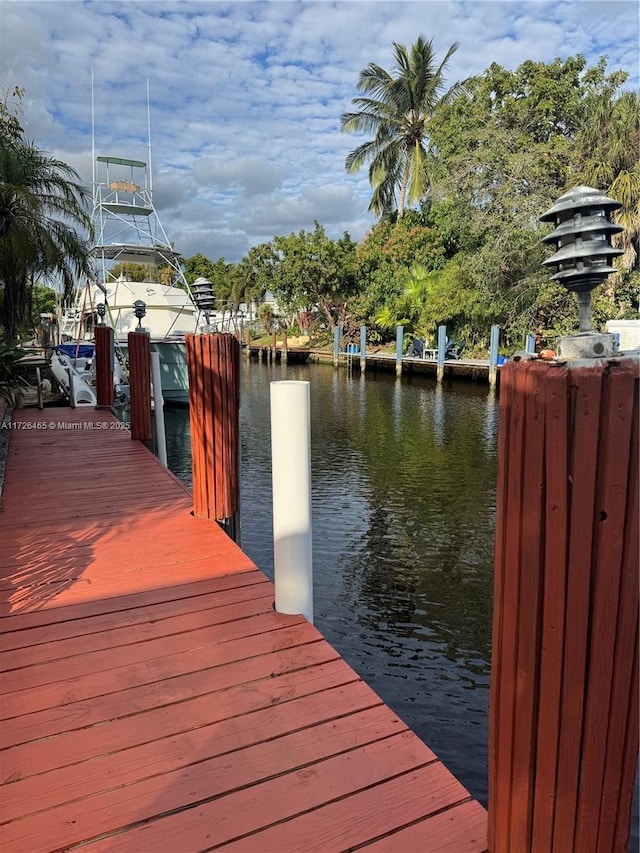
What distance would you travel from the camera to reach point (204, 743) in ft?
6.42

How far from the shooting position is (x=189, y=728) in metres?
2.03

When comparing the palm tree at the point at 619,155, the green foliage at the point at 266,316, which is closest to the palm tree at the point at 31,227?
the palm tree at the point at 619,155

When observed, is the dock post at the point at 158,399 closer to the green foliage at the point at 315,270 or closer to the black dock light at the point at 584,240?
the black dock light at the point at 584,240

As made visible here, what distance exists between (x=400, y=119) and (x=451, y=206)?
972 centimetres

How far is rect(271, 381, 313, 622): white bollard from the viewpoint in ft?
8.97

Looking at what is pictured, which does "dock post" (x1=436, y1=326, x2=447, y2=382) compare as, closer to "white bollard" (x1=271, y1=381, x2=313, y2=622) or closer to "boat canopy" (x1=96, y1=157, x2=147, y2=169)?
"boat canopy" (x1=96, y1=157, x2=147, y2=169)

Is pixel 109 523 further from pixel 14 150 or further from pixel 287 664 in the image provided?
pixel 14 150

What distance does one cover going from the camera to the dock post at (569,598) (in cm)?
118

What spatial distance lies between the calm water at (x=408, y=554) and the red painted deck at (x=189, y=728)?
167 cm

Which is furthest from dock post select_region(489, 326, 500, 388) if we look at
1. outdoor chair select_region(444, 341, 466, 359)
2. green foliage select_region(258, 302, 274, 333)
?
green foliage select_region(258, 302, 274, 333)

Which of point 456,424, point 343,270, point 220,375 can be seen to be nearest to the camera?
point 220,375

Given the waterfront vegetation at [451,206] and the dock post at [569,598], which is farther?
the waterfront vegetation at [451,206]

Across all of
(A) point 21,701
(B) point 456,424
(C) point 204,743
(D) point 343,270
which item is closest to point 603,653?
(C) point 204,743

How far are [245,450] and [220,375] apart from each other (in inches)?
294
